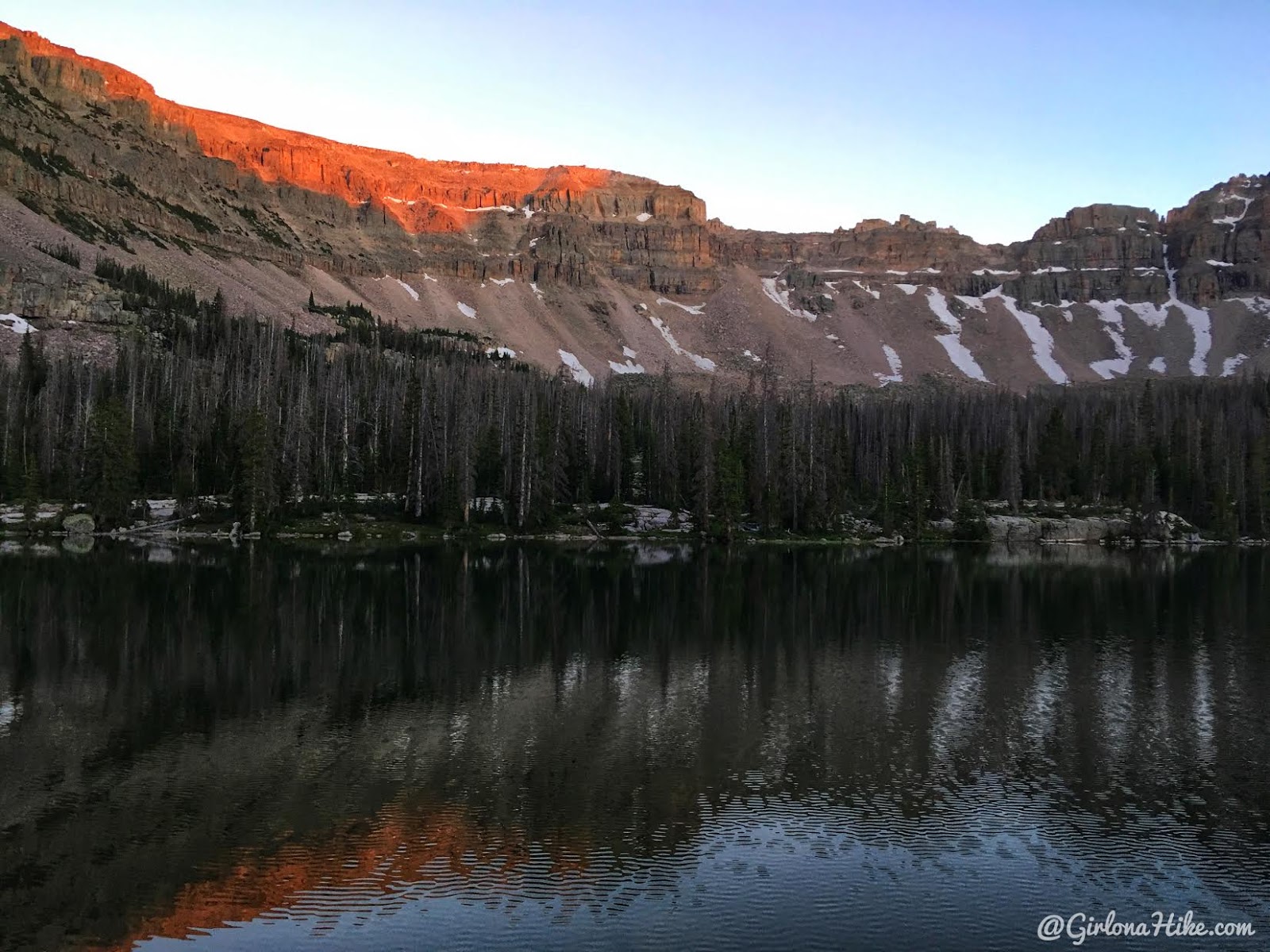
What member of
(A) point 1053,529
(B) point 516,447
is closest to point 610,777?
(B) point 516,447

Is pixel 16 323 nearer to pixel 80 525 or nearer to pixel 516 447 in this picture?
pixel 80 525

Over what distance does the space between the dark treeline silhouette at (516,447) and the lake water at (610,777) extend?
1640 inches

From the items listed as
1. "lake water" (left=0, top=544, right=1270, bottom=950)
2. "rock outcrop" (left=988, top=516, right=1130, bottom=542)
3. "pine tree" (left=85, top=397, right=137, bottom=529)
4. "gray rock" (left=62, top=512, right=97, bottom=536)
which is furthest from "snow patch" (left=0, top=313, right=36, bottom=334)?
"rock outcrop" (left=988, top=516, right=1130, bottom=542)

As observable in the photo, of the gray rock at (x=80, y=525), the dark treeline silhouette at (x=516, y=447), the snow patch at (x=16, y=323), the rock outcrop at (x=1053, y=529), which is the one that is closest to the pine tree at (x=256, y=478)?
the dark treeline silhouette at (x=516, y=447)

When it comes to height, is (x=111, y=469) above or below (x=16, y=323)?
below

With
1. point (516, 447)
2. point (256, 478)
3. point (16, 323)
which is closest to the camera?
point (256, 478)

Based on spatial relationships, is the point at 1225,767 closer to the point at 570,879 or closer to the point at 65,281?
the point at 570,879

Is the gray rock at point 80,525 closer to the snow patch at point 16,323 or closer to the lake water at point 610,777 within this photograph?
the lake water at point 610,777

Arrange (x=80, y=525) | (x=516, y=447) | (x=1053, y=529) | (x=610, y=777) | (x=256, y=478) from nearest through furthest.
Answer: (x=610, y=777)
(x=256, y=478)
(x=80, y=525)
(x=516, y=447)
(x=1053, y=529)

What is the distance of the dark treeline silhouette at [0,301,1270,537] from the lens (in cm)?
8094

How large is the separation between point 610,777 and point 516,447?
66707 mm

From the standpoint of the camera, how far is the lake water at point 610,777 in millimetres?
13234

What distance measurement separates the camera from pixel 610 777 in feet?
61.6

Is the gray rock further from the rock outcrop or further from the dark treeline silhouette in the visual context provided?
the rock outcrop
